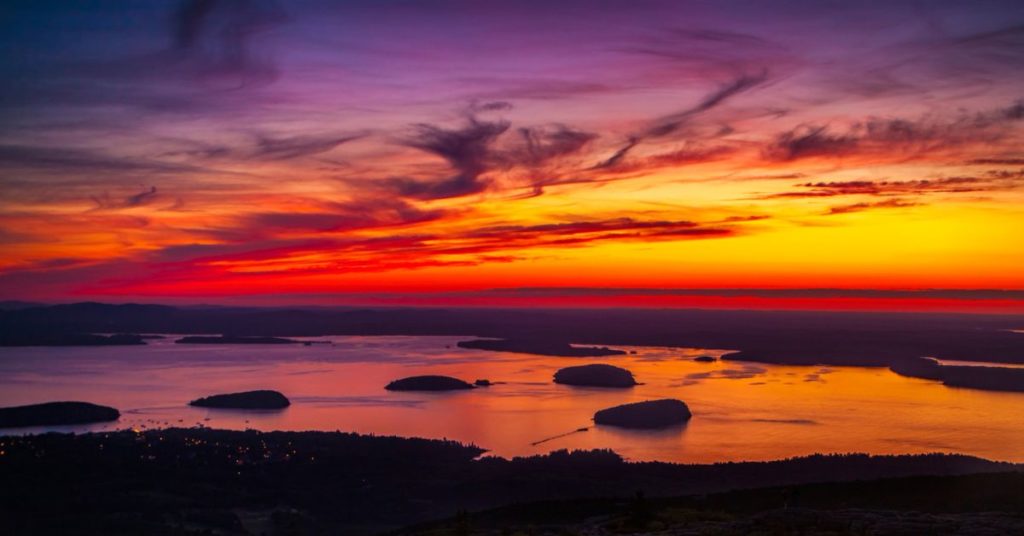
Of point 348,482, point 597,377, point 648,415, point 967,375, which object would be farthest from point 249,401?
point 967,375

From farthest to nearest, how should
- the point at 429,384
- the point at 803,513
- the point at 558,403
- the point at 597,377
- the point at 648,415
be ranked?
the point at 597,377 < the point at 429,384 < the point at 558,403 < the point at 648,415 < the point at 803,513

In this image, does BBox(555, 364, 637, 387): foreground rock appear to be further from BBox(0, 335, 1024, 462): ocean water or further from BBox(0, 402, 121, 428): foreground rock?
BBox(0, 402, 121, 428): foreground rock

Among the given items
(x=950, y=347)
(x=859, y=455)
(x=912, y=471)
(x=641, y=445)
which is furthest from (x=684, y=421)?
(x=950, y=347)

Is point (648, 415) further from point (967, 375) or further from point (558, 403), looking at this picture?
point (967, 375)

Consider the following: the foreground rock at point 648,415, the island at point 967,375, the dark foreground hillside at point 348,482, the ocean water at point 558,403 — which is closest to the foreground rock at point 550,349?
the ocean water at point 558,403

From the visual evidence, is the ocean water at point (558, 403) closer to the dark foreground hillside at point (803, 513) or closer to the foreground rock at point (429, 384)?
the foreground rock at point (429, 384)

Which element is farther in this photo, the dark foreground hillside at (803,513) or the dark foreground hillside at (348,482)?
the dark foreground hillside at (348,482)
